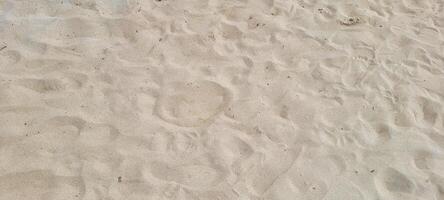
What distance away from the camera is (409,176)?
3.07 m

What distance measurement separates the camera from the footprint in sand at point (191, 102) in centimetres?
350

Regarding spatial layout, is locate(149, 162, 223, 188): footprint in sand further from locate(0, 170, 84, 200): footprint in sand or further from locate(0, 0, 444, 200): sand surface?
locate(0, 170, 84, 200): footprint in sand

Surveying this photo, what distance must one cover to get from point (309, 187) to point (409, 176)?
604 millimetres

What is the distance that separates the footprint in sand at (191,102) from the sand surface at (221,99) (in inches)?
0.4

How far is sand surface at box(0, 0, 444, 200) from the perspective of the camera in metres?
3.06

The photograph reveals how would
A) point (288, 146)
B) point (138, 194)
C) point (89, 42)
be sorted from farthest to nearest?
point (89, 42) < point (288, 146) < point (138, 194)

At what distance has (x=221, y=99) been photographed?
11.9 ft

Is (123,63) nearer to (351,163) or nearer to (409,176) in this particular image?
(351,163)

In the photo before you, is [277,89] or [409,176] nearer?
[409,176]

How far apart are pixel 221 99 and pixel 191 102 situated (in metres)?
0.21

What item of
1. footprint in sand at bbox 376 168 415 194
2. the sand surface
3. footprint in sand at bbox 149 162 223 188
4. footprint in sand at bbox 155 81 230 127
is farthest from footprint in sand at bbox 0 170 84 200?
footprint in sand at bbox 376 168 415 194

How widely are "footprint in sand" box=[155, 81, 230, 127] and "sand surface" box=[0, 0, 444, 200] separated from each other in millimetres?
11

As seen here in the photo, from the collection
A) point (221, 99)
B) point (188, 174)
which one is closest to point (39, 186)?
point (188, 174)

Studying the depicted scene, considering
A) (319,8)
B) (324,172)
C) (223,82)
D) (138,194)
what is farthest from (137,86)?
(319,8)
